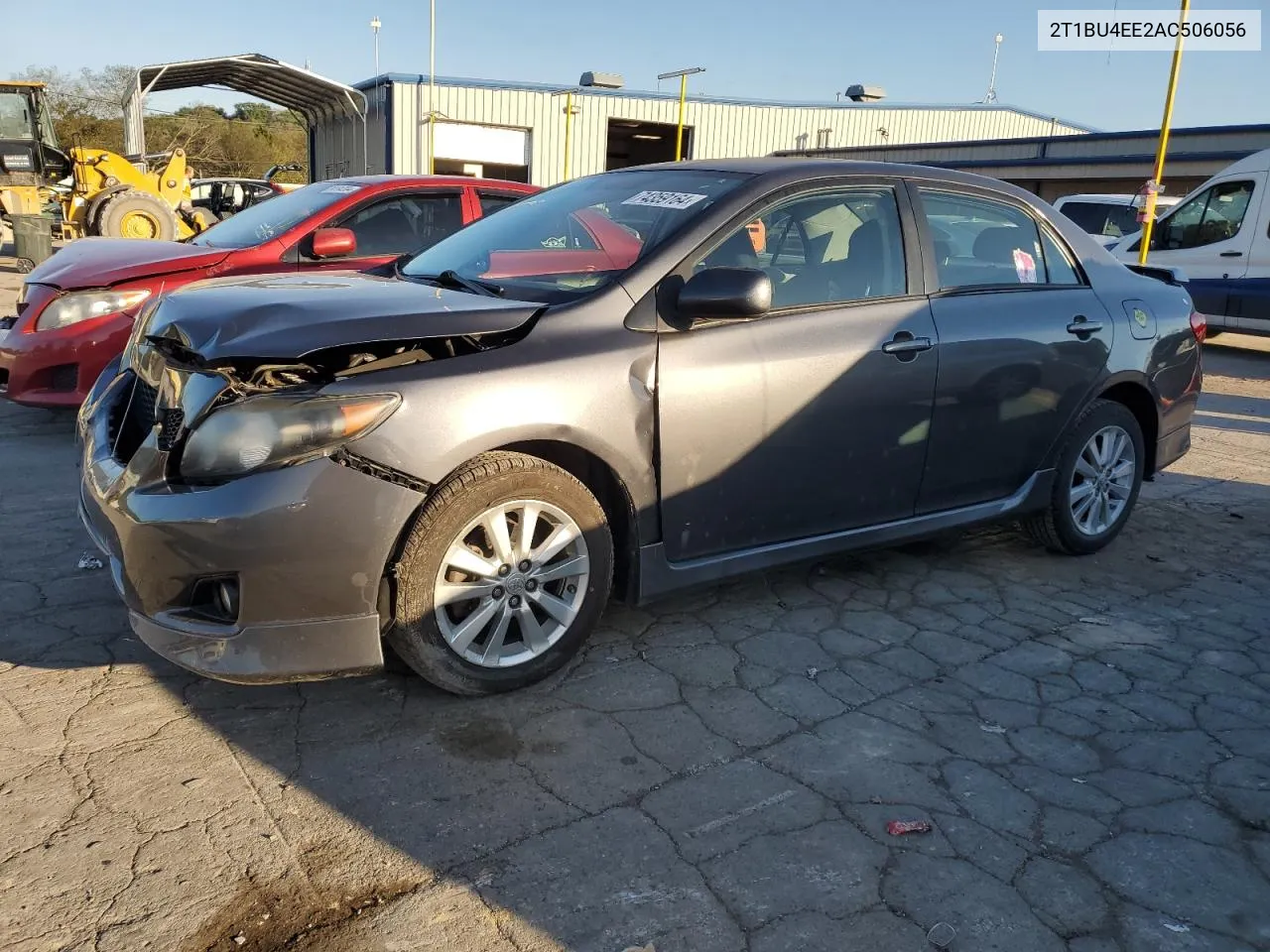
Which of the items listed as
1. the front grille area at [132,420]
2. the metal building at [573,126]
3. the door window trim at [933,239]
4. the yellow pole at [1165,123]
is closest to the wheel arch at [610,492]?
the front grille area at [132,420]

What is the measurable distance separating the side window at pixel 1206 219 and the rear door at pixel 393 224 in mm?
10325

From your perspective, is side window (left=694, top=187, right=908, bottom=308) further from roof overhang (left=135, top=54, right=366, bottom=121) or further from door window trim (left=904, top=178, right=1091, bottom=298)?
roof overhang (left=135, top=54, right=366, bottom=121)

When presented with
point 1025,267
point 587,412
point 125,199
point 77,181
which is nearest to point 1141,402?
point 1025,267

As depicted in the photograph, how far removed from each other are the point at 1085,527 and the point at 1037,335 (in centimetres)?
109

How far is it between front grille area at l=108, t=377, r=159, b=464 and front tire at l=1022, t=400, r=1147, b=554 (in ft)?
12.1

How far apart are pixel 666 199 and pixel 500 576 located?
1.58 metres

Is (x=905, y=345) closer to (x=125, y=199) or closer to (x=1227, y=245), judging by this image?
Result: (x=1227, y=245)

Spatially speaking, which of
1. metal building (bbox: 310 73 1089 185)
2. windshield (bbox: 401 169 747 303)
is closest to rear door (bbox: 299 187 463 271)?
windshield (bbox: 401 169 747 303)

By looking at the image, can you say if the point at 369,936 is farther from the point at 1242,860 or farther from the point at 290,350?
the point at 1242,860

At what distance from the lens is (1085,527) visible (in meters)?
4.77

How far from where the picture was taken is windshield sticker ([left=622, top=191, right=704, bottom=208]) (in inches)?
143

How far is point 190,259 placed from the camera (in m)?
5.65

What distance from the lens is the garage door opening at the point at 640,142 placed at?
3444 cm

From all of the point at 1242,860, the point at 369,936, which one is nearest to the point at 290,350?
the point at 369,936
